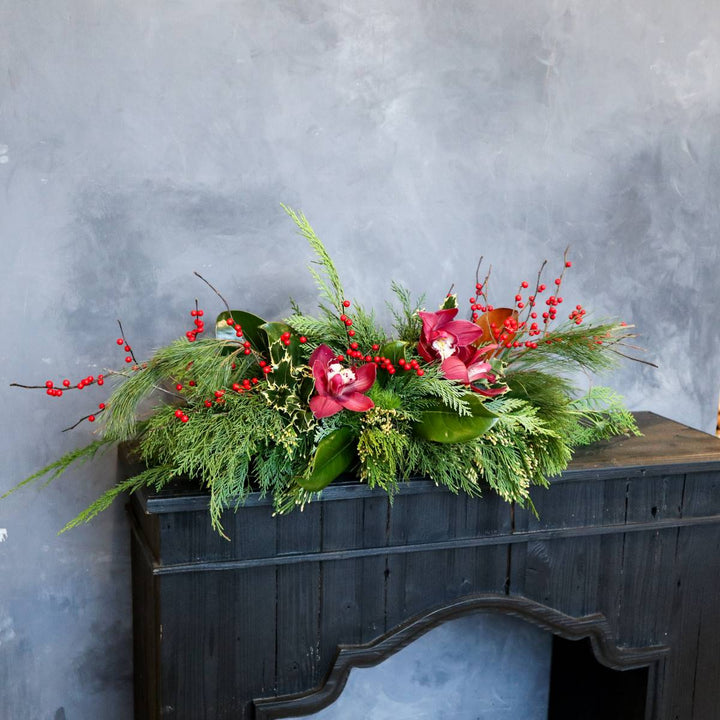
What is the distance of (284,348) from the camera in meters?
1.28

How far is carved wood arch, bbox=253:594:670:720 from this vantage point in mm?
1358

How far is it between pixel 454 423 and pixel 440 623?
40 cm

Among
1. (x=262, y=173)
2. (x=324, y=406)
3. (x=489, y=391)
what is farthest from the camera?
(x=262, y=173)

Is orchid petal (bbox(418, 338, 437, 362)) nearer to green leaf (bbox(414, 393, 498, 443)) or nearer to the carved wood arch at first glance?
green leaf (bbox(414, 393, 498, 443))

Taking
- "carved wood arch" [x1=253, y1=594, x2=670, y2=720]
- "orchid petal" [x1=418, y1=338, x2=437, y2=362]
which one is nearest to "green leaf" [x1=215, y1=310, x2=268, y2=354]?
"orchid petal" [x1=418, y1=338, x2=437, y2=362]

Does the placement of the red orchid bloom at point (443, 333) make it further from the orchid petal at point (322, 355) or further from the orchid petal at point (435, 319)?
the orchid petal at point (322, 355)

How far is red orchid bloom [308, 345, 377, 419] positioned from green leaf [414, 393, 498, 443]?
0.33ft

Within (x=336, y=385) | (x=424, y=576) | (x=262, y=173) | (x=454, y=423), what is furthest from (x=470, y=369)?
(x=262, y=173)

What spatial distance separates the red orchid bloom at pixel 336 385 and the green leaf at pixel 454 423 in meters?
0.10

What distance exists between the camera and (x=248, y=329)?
55.0 inches

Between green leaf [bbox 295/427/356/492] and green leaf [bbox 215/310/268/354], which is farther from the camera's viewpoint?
green leaf [bbox 215/310/268/354]

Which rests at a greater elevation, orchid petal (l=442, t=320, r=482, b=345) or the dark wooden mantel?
orchid petal (l=442, t=320, r=482, b=345)

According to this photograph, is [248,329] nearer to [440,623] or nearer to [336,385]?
[336,385]

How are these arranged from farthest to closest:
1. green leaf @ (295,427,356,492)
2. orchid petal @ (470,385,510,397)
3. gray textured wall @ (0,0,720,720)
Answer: gray textured wall @ (0,0,720,720)
orchid petal @ (470,385,510,397)
green leaf @ (295,427,356,492)
